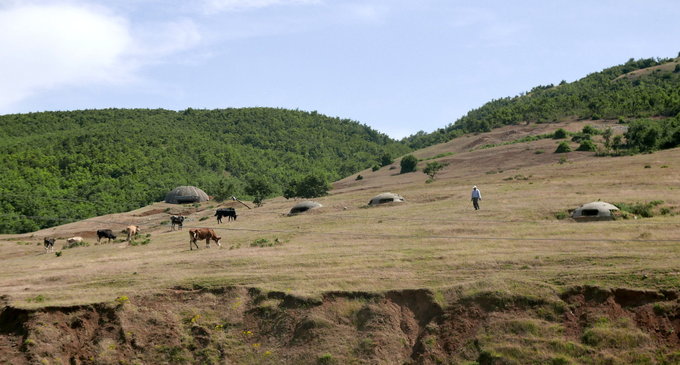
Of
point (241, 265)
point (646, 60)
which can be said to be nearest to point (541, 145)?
point (241, 265)

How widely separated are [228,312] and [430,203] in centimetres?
3224

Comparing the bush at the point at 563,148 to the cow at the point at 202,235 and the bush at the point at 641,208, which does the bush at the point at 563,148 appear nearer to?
the bush at the point at 641,208

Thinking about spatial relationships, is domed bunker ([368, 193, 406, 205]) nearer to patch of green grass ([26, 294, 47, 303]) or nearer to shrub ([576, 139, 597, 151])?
patch of green grass ([26, 294, 47, 303])

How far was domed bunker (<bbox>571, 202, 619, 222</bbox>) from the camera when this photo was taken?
44.9 metres

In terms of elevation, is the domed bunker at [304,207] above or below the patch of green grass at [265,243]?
above

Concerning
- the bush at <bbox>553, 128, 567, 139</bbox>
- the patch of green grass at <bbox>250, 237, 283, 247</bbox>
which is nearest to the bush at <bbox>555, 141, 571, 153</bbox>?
the bush at <bbox>553, 128, 567, 139</bbox>

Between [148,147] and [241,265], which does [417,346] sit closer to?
[241,265]

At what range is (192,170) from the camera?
15038 cm

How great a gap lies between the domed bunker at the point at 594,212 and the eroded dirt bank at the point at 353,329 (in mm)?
17201

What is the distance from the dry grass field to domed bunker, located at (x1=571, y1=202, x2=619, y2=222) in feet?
3.91

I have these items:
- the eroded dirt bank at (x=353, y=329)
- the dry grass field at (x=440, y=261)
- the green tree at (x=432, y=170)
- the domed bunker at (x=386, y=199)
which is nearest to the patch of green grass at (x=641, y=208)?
the dry grass field at (x=440, y=261)

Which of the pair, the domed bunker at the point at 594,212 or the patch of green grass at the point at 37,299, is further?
the domed bunker at the point at 594,212

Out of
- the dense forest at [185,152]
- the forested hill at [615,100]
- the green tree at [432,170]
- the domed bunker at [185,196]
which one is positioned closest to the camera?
the green tree at [432,170]

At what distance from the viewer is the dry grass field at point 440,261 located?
28438 mm
